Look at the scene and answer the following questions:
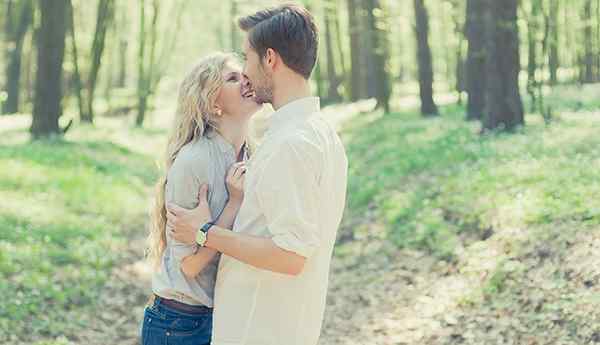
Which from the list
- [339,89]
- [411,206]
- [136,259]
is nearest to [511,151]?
[411,206]

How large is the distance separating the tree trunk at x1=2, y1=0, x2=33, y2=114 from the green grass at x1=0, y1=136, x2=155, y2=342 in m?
15.2

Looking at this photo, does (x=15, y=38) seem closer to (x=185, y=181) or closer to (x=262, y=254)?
(x=185, y=181)

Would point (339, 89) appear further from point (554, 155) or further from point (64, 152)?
point (554, 155)

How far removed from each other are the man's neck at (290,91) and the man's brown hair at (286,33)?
2.5 inches

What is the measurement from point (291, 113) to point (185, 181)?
23.7 inches

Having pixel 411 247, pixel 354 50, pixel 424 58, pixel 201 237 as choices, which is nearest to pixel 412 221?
pixel 411 247

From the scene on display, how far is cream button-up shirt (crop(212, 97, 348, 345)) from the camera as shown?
3059mm

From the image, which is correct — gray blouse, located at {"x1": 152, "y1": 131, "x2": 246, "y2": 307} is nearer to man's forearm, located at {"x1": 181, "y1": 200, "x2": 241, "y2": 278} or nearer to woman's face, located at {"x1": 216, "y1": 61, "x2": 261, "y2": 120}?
man's forearm, located at {"x1": 181, "y1": 200, "x2": 241, "y2": 278}

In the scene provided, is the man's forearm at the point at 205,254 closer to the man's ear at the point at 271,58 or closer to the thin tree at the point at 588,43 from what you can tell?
the man's ear at the point at 271,58

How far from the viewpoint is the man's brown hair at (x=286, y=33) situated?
123 inches

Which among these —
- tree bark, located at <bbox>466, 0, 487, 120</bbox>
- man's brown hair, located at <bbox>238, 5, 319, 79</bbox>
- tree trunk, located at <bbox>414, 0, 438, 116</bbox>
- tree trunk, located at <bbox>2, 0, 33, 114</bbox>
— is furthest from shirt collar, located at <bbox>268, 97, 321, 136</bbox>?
tree trunk, located at <bbox>2, 0, 33, 114</bbox>

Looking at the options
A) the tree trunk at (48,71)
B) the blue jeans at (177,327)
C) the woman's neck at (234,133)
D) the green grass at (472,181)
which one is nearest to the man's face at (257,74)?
the woman's neck at (234,133)

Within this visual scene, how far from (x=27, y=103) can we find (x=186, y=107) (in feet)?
126

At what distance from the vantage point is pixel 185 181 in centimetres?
357
